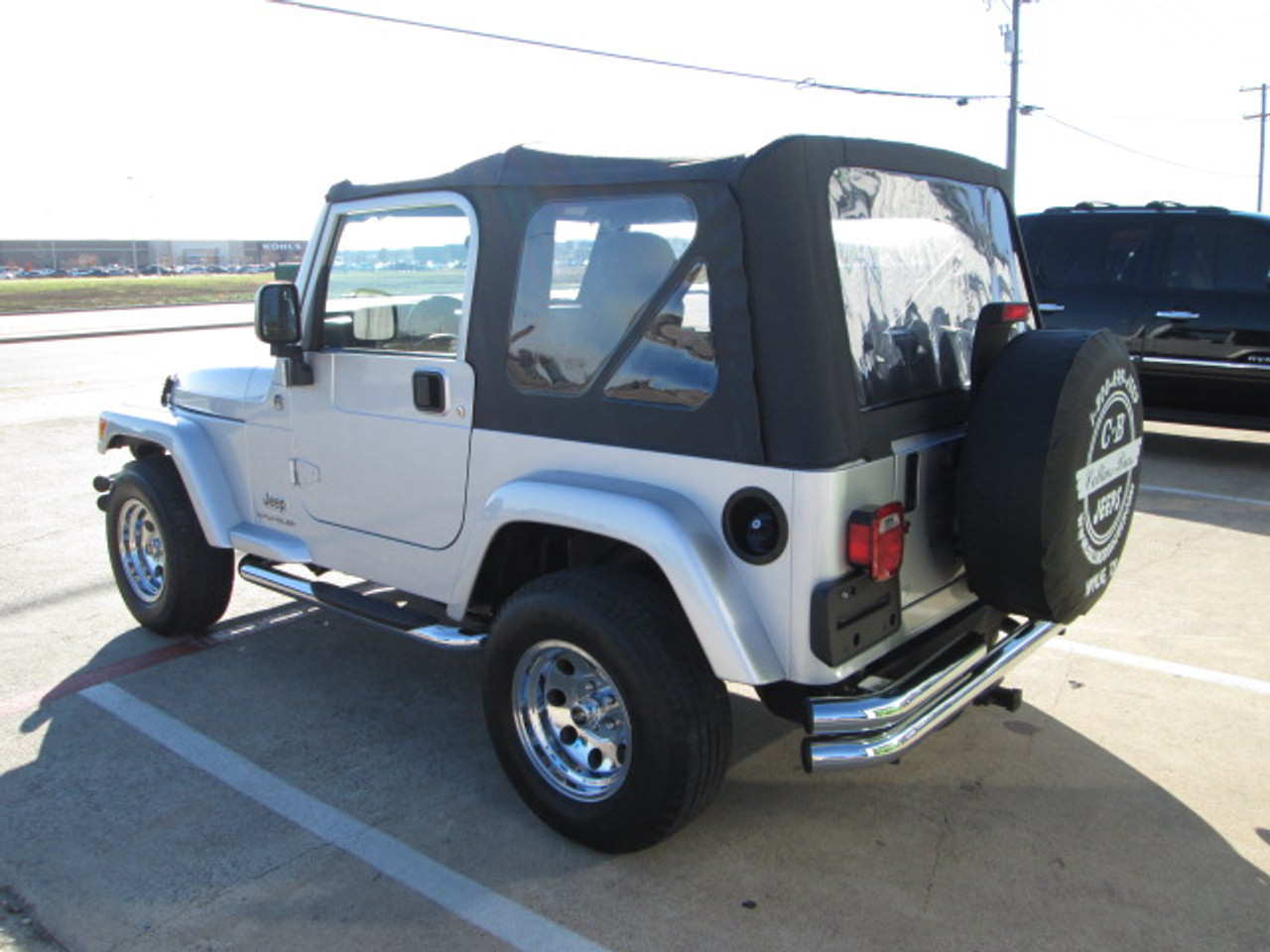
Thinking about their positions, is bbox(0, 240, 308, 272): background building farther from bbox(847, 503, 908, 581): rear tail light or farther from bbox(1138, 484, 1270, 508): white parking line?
bbox(847, 503, 908, 581): rear tail light

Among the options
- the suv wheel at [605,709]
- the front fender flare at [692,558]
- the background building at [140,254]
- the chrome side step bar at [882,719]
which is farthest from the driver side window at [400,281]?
the background building at [140,254]

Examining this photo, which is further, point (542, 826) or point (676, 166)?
point (542, 826)

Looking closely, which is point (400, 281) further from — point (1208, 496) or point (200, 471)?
point (1208, 496)

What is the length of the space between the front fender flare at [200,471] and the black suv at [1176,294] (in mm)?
6182

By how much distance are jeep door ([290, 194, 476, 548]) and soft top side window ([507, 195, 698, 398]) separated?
259 mm

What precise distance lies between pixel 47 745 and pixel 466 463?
1925 millimetres

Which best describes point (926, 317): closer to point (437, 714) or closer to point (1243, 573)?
point (437, 714)

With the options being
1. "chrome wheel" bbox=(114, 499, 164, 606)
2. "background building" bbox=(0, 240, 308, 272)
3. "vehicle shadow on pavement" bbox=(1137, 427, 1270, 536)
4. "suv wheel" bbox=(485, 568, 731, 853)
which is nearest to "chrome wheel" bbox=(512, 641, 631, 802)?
"suv wheel" bbox=(485, 568, 731, 853)

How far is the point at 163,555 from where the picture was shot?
187 inches

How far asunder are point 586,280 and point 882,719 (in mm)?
1527

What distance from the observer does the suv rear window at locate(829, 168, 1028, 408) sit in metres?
3.01

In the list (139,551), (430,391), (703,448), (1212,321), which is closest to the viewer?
(703,448)

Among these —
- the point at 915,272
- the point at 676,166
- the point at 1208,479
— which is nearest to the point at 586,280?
the point at 676,166

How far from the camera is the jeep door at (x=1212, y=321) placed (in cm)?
819
